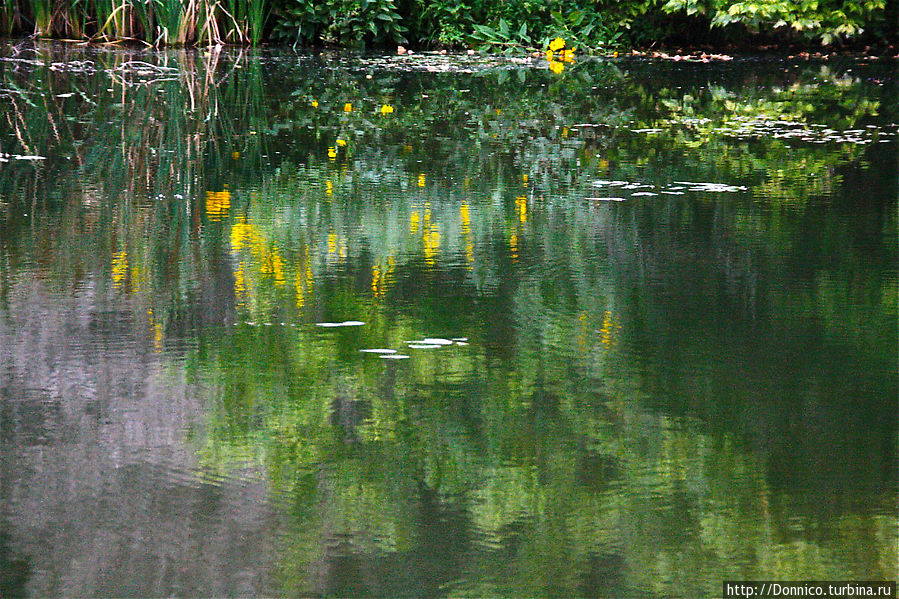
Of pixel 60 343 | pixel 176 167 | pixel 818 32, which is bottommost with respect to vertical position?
pixel 60 343

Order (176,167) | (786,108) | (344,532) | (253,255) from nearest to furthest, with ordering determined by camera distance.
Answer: (344,532) → (253,255) → (176,167) → (786,108)

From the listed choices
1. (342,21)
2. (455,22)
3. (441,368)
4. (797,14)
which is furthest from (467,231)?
(455,22)

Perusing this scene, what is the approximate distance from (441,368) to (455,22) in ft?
35.6

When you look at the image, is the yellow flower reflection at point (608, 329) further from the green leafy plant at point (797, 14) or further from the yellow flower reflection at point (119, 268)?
the green leafy plant at point (797, 14)

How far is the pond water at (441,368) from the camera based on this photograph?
2004mm

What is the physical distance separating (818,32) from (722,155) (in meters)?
7.06

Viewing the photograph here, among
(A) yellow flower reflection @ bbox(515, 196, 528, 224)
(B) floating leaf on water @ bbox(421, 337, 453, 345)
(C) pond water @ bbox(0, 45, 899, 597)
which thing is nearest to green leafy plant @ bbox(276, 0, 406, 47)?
(C) pond water @ bbox(0, 45, 899, 597)

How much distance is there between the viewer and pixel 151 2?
456 inches

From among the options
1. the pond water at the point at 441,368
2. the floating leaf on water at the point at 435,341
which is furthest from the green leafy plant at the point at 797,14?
the floating leaf on water at the point at 435,341

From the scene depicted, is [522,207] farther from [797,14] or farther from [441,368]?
[797,14]

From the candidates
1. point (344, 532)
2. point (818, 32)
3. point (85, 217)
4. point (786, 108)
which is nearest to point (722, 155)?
point (786, 108)

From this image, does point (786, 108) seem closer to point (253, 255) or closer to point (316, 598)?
point (253, 255)

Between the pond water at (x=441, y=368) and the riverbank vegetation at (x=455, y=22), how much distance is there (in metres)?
6.20

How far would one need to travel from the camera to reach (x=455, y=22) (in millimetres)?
13156
